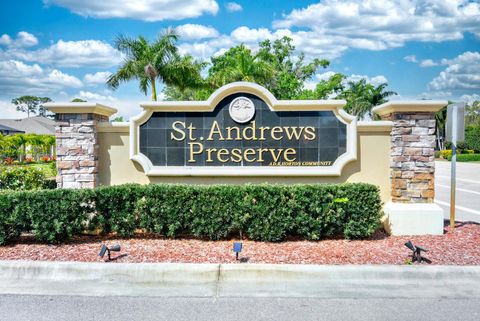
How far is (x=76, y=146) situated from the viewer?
→ 7.37 meters

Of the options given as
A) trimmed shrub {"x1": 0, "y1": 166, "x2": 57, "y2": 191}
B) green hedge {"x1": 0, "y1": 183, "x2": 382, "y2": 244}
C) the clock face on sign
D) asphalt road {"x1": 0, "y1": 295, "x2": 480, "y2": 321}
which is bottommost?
asphalt road {"x1": 0, "y1": 295, "x2": 480, "y2": 321}

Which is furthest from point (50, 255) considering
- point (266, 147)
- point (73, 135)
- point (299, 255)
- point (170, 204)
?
point (266, 147)

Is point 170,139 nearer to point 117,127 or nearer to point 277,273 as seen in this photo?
point 117,127

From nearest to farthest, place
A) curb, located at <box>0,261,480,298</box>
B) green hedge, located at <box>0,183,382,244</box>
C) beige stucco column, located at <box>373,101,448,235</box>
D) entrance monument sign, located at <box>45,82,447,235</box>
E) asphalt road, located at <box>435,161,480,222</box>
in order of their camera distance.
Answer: curb, located at <box>0,261,480,298</box>
green hedge, located at <box>0,183,382,244</box>
beige stucco column, located at <box>373,101,448,235</box>
entrance monument sign, located at <box>45,82,447,235</box>
asphalt road, located at <box>435,161,480,222</box>

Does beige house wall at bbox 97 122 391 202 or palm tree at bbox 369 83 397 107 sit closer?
beige house wall at bbox 97 122 391 202

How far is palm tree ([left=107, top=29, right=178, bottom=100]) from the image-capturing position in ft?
75.4

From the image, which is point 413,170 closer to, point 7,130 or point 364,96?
point 364,96

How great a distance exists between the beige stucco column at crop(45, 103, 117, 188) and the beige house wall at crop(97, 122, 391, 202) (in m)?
0.24

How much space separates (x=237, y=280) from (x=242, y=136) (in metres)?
3.12

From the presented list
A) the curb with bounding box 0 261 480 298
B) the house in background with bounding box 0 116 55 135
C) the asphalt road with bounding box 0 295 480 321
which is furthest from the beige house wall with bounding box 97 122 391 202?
the house in background with bounding box 0 116 55 135

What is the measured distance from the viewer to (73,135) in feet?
24.2

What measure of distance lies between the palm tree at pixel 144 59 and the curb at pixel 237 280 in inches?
750

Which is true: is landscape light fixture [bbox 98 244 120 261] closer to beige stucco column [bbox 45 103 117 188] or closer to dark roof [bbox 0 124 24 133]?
beige stucco column [bbox 45 103 117 188]

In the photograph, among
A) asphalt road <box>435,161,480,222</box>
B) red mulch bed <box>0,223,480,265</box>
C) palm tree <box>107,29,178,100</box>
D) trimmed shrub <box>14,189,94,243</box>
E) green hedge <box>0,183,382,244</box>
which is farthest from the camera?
palm tree <box>107,29,178,100</box>
